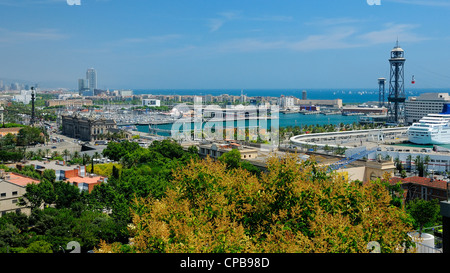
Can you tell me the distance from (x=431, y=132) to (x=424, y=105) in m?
7.68

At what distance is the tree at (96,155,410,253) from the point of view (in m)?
1.57

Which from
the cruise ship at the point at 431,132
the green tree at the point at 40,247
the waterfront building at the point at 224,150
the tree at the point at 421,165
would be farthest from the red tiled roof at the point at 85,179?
the cruise ship at the point at 431,132

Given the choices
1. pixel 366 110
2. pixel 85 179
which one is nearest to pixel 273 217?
pixel 85 179

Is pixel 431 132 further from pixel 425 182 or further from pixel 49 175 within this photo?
pixel 49 175

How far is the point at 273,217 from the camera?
1874 mm

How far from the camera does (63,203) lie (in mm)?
5953

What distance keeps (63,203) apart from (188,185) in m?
4.09

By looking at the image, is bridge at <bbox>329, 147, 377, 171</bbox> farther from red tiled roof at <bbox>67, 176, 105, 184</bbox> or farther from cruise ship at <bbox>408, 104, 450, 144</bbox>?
cruise ship at <bbox>408, 104, 450, 144</bbox>

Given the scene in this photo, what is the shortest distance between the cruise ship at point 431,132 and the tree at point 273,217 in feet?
50.2

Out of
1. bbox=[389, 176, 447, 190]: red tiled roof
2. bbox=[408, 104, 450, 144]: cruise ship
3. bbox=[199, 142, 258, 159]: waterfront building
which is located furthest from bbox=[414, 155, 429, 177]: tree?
bbox=[408, 104, 450, 144]: cruise ship

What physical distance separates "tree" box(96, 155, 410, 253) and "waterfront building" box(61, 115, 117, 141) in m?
16.4

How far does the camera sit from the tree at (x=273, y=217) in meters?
1.57
